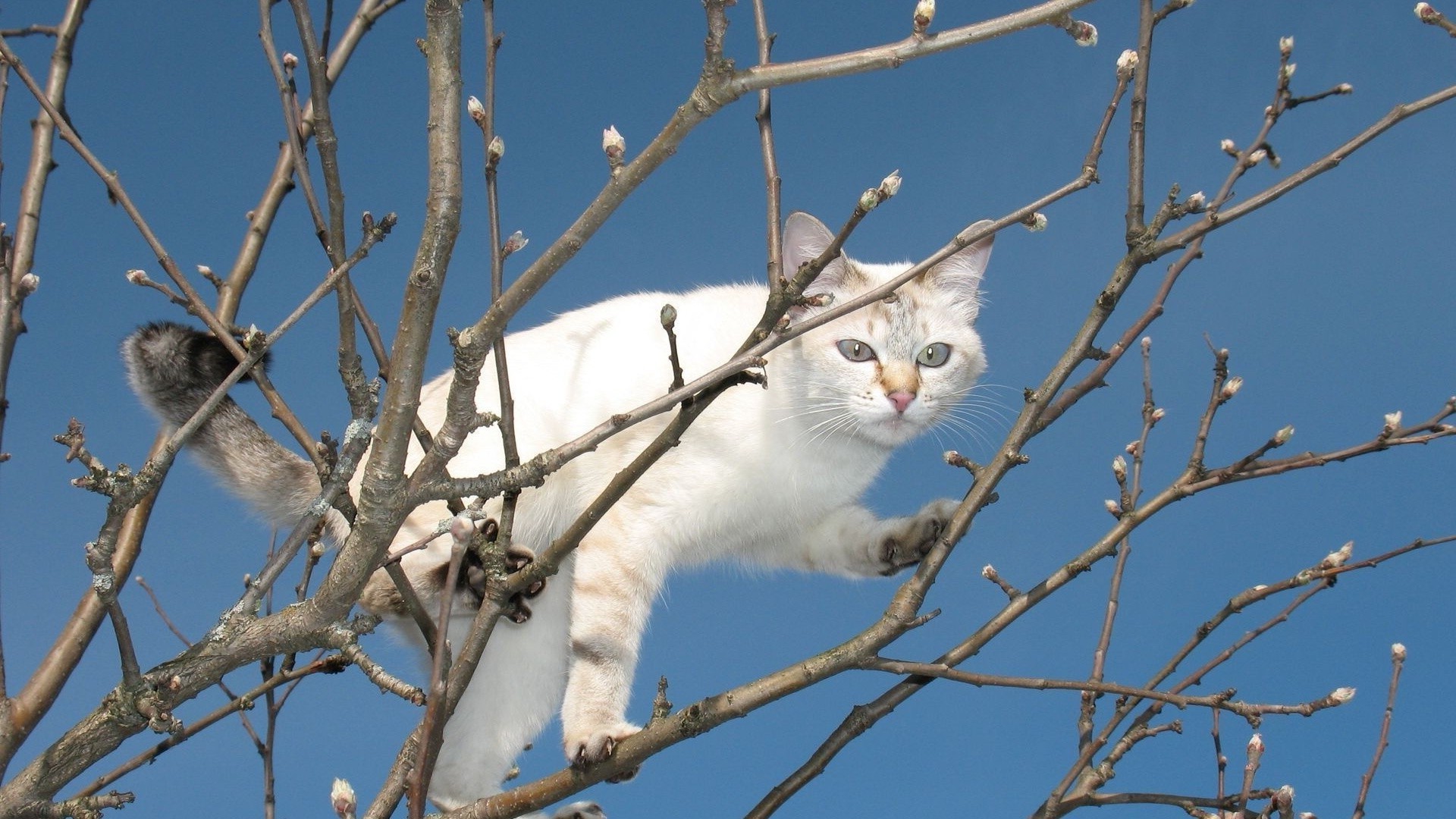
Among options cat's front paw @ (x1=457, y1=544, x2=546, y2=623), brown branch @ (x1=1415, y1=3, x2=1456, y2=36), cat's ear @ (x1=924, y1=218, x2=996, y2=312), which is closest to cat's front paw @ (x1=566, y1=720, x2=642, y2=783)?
cat's front paw @ (x1=457, y1=544, x2=546, y2=623)

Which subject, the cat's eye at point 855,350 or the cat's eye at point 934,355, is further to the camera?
the cat's eye at point 934,355

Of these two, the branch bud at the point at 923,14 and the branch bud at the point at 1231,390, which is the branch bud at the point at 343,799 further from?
the branch bud at the point at 1231,390

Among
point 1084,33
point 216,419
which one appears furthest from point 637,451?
point 1084,33

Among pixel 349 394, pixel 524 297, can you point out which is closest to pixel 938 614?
pixel 524 297

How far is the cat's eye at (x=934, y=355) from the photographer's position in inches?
174

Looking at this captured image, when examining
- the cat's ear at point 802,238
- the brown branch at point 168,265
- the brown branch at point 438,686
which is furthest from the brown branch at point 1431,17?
the brown branch at point 168,265

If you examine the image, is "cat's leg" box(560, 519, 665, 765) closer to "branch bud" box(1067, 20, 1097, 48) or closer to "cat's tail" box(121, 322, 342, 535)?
"cat's tail" box(121, 322, 342, 535)

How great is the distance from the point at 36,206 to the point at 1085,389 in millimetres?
3408

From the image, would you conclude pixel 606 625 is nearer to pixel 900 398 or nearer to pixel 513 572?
pixel 513 572

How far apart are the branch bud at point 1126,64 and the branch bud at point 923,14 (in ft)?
→ 3.44

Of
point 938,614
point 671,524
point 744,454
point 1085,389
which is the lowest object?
point 938,614

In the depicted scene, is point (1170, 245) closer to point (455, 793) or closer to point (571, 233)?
point (571, 233)

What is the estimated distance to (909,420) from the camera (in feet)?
14.1

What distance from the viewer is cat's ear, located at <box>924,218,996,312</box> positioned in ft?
15.4
